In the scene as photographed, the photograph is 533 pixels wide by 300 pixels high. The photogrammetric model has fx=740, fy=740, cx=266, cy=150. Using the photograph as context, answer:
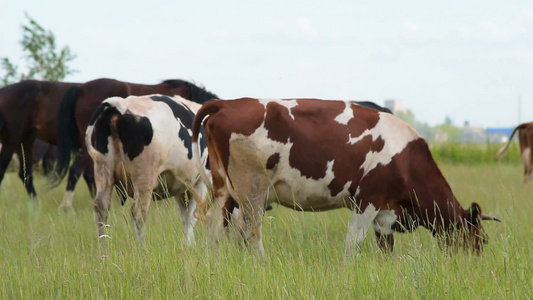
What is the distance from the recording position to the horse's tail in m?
10.0

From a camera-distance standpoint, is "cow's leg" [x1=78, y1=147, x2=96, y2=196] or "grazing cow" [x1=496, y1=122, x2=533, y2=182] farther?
"grazing cow" [x1=496, y1=122, x2=533, y2=182]

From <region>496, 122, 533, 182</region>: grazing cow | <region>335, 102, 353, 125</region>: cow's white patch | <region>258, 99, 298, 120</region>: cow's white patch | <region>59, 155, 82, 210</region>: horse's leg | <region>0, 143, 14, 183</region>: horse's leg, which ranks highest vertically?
<region>258, 99, 298, 120</region>: cow's white patch

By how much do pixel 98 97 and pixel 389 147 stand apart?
17.0 feet

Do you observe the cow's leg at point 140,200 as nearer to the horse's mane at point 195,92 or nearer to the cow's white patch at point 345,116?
the cow's white patch at point 345,116

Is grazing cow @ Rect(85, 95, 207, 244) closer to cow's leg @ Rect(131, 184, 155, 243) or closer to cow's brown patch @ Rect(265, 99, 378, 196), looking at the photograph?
cow's leg @ Rect(131, 184, 155, 243)

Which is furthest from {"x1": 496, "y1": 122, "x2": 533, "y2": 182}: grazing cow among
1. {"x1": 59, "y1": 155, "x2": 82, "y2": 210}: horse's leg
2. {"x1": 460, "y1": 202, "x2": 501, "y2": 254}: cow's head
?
{"x1": 460, "y1": 202, "x2": 501, "y2": 254}: cow's head

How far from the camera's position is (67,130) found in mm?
10078

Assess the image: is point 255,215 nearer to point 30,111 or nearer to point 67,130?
point 67,130

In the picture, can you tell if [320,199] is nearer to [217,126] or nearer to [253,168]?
[253,168]

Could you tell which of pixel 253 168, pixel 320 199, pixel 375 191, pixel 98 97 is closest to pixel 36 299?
pixel 253 168

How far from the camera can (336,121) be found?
6.37 m

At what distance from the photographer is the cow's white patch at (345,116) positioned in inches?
251

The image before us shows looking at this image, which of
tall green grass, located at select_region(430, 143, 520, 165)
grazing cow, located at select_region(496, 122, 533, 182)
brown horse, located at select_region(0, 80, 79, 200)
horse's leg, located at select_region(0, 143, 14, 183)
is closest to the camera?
brown horse, located at select_region(0, 80, 79, 200)

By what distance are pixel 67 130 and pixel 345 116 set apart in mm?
4978
